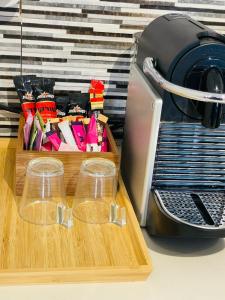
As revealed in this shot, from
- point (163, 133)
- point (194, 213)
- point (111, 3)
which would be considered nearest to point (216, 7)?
point (111, 3)

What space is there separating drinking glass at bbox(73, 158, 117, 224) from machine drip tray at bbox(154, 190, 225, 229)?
0.11 metres

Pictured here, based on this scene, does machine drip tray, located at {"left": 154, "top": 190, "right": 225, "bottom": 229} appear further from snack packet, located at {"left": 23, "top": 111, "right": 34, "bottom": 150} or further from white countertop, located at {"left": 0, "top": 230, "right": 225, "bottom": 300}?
snack packet, located at {"left": 23, "top": 111, "right": 34, "bottom": 150}

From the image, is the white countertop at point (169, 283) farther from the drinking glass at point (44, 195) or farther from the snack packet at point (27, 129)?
the snack packet at point (27, 129)

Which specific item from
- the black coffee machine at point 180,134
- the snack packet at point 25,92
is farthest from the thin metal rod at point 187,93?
the snack packet at point 25,92

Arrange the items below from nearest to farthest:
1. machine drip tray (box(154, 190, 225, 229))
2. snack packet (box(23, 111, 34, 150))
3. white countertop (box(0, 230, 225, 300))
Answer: white countertop (box(0, 230, 225, 300)), machine drip tray (box(154, 190, 225, 229)), snack packet (box(23, 111, 34, 150))

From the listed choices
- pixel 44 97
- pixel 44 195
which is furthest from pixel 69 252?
pixel 44 97

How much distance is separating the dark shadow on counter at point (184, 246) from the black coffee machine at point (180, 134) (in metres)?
0.04

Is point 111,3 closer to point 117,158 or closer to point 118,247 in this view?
point 117,158

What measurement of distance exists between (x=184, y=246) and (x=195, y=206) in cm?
8

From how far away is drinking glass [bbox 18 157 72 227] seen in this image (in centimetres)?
87

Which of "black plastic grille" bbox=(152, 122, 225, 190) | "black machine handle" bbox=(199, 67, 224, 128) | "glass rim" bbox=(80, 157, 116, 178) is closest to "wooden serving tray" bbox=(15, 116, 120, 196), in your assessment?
"glass rim" bbox=(80, 157, 116, 178)

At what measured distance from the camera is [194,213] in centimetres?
84

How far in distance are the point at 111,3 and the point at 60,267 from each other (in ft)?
2.14

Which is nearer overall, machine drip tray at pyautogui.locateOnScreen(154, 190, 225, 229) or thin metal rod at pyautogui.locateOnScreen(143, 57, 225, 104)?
thin metal rod at pyautogui.locateOnScreen(143, 57, 225, 104)
